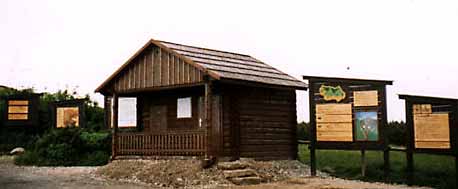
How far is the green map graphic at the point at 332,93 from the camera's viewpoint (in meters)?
20.7

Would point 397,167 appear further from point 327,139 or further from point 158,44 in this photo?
point 158,44

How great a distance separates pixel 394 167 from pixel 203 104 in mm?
7641

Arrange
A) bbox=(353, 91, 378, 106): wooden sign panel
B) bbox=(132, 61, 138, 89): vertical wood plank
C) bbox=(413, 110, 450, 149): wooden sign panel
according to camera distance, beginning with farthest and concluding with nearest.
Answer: bbox=(132, 61, 138, 89): vertical wood plank, bbox=(353, 91, 378, 106): wooden sign panel, bbox=(413, 110, 450, 149): wooden sign panel

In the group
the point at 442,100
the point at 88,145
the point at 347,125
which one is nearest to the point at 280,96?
the point at 347,125

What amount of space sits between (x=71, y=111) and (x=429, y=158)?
20.1 meters

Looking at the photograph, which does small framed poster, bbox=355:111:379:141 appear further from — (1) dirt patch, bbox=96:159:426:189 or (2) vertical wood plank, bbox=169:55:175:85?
(2) vertical wood plank, bbox=169:55:175:85

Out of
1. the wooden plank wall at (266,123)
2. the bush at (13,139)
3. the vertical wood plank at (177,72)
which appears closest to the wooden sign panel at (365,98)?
the wooden plank wall at (266,123)

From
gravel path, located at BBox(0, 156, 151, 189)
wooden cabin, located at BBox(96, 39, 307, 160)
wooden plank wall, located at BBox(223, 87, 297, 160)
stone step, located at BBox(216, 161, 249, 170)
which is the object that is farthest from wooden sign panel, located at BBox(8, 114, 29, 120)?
stone step, located at BBox(216, 161, 249, 170)

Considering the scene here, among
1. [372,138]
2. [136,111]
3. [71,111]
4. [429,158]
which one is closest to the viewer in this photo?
[372,138]

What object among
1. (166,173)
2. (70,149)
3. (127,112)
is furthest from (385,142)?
(70,149)

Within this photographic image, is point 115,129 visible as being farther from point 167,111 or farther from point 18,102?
point 18,102

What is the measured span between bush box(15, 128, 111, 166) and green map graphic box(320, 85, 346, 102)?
39.3 feet

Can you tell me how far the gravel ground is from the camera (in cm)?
1916

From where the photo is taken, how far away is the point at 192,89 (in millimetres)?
24609
